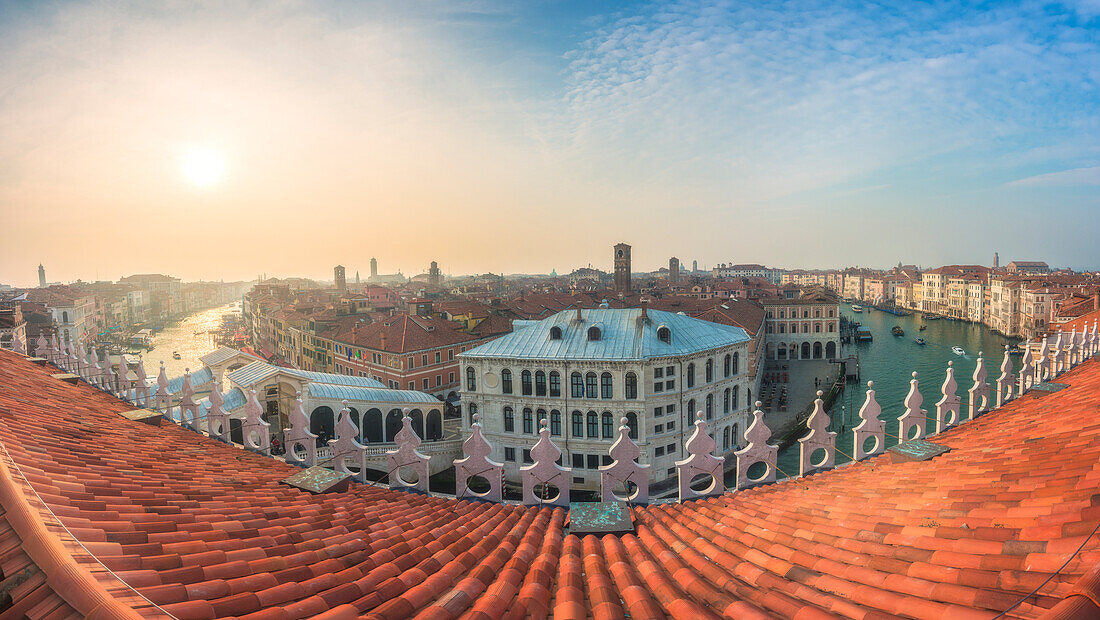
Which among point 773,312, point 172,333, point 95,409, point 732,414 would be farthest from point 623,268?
point 172,333

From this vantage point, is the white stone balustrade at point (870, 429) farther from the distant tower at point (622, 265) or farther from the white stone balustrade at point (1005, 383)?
the distant tower at point (622, 265)

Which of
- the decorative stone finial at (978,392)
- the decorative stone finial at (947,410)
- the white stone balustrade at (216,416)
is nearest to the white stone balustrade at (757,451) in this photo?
the decorative stone finial at (947,410)

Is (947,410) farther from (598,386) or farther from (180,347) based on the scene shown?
(180,347)

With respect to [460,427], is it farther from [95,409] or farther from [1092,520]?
[1092,520]

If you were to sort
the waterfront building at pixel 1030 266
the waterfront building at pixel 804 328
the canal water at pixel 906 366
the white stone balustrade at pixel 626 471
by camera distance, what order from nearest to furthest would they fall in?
the white stone balustrade at pixel 626 471, the canal water at pixel 906 366, the waterfront building at pixel 804 328, the waterfront building at pixel 1030 266

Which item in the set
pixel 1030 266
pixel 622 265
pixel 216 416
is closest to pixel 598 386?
pixel 216 416

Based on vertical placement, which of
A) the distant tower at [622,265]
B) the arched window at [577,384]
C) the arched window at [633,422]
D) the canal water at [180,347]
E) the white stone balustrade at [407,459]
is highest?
the distant tower at [622,265]
